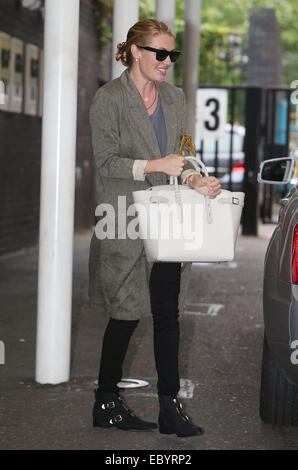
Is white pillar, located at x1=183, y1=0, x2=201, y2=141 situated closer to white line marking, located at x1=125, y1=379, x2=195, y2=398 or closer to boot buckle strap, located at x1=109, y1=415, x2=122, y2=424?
white line marking, located at x1=125, y1=379, x2=195, y2=398

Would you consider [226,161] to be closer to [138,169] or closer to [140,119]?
[140,119]

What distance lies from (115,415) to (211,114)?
10.2 metres

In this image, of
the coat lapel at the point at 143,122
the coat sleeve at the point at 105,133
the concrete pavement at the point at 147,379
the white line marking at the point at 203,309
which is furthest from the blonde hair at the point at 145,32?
the white line marking at the point at 203,309

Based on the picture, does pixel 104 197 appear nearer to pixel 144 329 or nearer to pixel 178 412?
pixel 178 412

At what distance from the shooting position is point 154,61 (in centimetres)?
477

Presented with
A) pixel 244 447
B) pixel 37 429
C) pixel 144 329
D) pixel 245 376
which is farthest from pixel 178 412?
pixel 144 329

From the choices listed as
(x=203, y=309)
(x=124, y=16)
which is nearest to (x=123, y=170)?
(x=124, y=16)

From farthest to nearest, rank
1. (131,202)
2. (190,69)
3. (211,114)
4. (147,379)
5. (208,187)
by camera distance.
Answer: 1. (211,114)
2. (190,69)
3. (147,379)
4. (131,202)
5. (208,187)

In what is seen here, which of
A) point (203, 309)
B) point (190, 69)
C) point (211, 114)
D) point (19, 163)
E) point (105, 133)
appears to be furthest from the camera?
point (211, 114)

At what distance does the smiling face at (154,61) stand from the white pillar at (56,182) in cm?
105

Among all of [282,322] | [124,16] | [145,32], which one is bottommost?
[282,322]

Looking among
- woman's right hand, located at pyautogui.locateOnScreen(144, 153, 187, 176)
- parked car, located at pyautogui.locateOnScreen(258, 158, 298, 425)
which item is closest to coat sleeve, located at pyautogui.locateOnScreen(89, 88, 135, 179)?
woman's right hand, located at pyautogui.locateOnScreen(144, 153, 187, 176)

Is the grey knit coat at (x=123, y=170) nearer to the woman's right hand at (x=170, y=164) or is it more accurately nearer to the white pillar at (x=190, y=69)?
the woman's right hand at (x=170, y=164)

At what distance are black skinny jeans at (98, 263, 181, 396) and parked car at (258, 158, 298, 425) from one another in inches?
17.3
